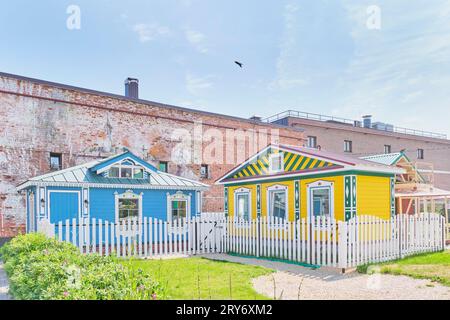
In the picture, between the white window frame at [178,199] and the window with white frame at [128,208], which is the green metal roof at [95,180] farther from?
the window with white frame at [128,208]

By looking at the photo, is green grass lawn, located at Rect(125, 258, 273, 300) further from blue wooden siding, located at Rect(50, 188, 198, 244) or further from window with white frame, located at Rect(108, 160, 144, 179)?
window with white frame, located at Rect(108, 160, 144, 179)

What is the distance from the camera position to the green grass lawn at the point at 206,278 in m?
6.47

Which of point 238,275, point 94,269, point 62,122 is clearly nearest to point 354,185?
point 238,275

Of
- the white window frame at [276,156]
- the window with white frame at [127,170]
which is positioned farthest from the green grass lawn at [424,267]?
the window with white frame at [127,170]

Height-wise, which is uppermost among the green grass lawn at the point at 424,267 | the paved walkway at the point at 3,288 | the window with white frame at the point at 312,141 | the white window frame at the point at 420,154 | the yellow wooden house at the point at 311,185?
the window with white frame at the point at 312,141

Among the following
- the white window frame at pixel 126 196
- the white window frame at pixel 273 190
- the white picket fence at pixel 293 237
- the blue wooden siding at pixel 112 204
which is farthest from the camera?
the white window frame at pixel 126 196

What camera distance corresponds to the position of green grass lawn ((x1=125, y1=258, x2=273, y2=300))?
255 inches

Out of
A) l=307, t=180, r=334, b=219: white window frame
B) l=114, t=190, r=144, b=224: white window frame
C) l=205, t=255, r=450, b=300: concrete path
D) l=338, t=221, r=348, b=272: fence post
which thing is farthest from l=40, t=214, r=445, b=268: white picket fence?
l=114, t=190, r=144, b=224: white window frame

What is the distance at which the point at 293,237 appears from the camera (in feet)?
36.8

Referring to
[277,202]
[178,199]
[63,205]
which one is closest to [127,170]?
[178,199]

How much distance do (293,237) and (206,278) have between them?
3.93 m

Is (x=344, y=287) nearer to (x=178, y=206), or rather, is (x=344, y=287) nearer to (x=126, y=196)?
(x=178, y=206)

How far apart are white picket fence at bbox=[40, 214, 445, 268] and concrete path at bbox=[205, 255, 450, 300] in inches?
35.4
